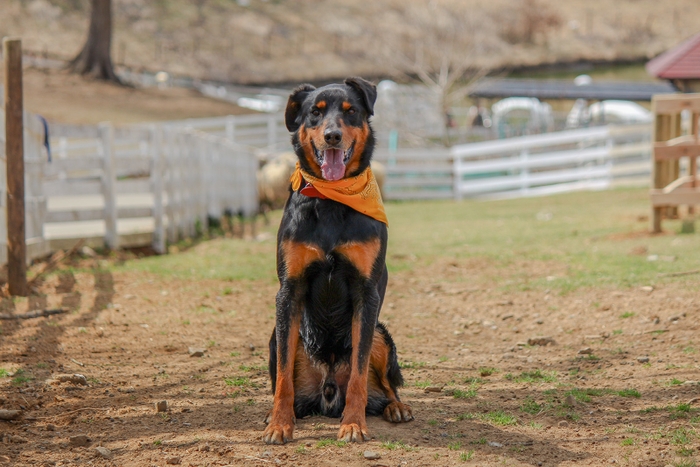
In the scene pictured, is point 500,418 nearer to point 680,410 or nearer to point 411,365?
point 680,410

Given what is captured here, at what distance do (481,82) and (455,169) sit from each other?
64.8 ft

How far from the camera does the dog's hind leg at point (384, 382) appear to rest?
411cm

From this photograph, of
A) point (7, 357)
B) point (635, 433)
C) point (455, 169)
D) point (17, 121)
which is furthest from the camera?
point (455, 169)

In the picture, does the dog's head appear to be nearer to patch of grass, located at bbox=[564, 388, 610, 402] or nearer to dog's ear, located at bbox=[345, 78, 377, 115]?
dog's ear, located at bbox=[345, 78, 377, 115]

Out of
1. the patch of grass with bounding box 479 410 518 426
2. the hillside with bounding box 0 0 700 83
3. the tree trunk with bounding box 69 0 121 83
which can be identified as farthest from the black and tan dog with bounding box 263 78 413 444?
the hillside with bounding box 0 0 700 83

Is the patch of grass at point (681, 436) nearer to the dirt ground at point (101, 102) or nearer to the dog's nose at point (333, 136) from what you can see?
the dog's nose at point (333, 136)

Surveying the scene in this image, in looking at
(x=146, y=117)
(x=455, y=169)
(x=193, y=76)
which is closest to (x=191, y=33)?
(x=193, y=76)

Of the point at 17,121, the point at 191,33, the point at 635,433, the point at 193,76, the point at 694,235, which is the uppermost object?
the point at 191,33

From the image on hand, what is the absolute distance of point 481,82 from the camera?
4194 centimetres

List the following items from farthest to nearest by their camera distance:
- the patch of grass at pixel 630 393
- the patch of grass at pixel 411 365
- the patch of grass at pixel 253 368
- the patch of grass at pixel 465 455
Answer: the patch of grass at pixel 411 365, the patch of grass at pixel 253 368, the patch of grass at pixel 630 393, the patch of grass at pixel 465 455

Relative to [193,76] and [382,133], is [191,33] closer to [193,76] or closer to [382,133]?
[193,76]

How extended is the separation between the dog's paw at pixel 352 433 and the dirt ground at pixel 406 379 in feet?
0.15

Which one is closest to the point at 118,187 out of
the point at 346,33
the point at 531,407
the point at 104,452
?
the point at 104,452

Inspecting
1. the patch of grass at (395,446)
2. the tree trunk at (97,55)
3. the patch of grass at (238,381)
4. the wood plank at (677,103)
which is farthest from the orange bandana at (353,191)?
the tree trunk at (97,55)
